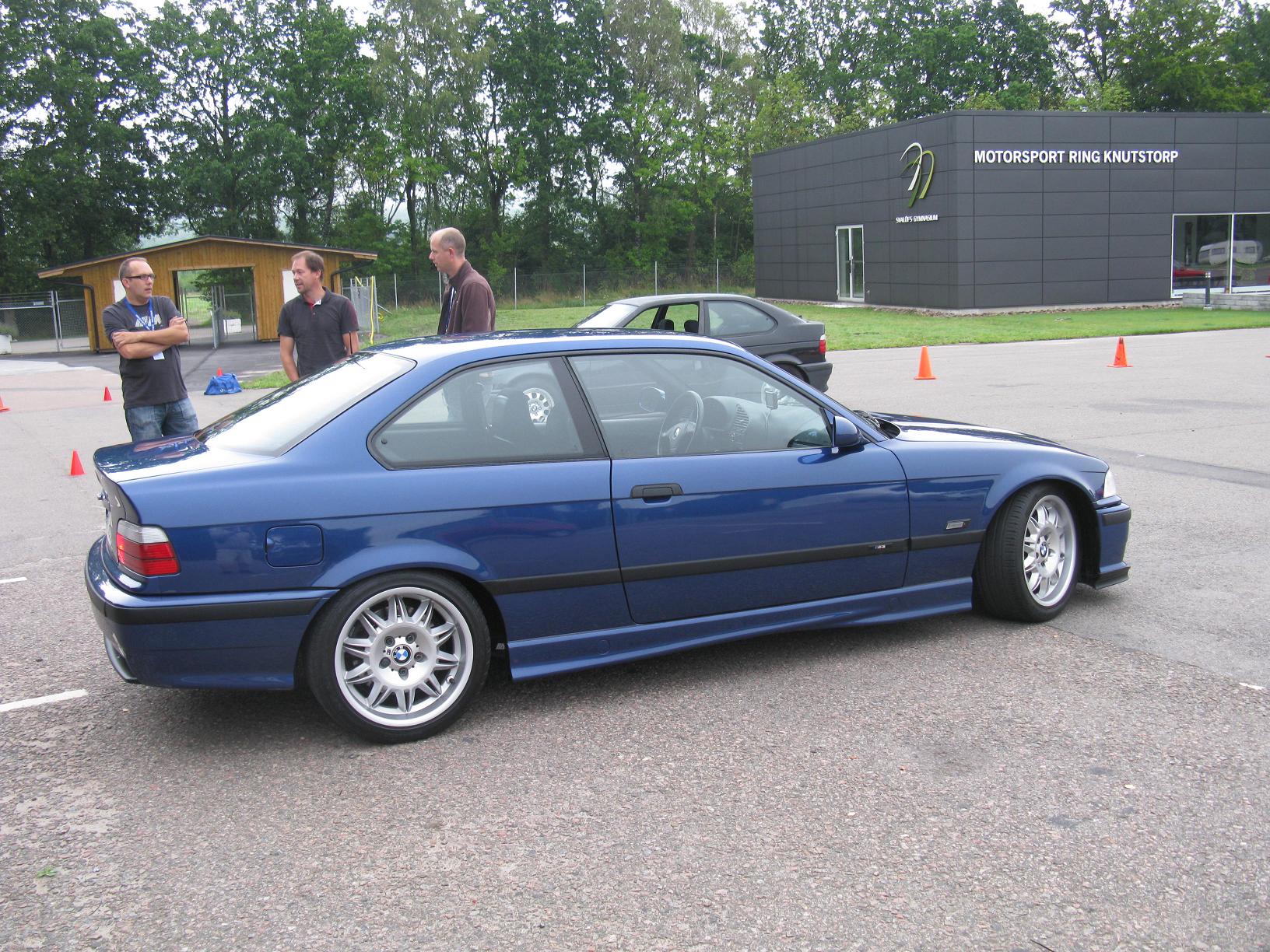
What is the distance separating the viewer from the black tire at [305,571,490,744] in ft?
13.4

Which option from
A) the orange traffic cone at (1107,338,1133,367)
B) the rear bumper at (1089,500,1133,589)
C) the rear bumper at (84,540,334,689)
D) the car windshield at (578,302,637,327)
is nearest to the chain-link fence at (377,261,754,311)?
the orange traffic cone at (1107,338,1133,367)

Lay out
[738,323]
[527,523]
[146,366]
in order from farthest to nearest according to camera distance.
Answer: [738,323], [146,366], [527,523]

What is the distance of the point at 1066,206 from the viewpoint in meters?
35.6

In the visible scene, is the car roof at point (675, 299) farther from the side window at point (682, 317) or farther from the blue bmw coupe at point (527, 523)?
the blue bmw coupe at point (527, 523)

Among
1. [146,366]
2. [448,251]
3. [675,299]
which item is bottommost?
[146,366]

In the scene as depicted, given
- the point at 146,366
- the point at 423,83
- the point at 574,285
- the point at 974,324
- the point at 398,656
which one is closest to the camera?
the point at 398,656

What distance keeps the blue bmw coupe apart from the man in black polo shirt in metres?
3.07

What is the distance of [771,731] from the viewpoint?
14.0ft

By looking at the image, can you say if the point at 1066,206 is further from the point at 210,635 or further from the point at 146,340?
the point at 210,635

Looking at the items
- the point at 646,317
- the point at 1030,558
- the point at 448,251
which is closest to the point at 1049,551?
the point at 1030,558

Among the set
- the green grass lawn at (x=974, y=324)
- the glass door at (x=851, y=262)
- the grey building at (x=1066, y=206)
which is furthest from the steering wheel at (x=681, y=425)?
the glass door at (x=851, y=262)

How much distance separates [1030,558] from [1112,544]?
530 millimetres

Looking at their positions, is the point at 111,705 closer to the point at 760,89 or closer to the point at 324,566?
the point at 324,566

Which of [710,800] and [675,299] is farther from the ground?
[675,299]
